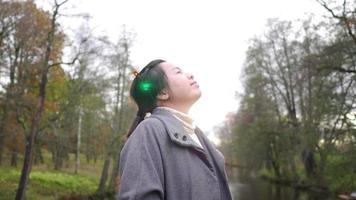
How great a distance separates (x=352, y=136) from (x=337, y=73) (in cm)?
310

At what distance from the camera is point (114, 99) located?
30094 millimetres

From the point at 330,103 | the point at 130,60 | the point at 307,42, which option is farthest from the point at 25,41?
the point at 307,42

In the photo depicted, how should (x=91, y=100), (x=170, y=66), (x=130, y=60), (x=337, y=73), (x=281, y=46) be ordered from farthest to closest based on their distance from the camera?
1. (x=281, y=46)
2. (x=130, y=60)
3. (x=91, y=100)
4. (x=337, y=73)
5. (x=170, y=66)

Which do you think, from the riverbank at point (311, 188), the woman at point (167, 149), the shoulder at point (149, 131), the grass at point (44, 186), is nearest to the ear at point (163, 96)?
the woman at point (167, 149)

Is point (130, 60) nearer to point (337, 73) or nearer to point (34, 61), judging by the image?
point (34, 61)

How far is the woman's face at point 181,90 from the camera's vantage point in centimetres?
237

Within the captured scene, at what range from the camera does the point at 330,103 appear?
20312mm

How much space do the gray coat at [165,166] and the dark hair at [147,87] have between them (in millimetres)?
184

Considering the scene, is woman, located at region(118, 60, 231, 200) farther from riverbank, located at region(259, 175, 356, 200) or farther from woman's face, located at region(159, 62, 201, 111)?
riverbank, located at region(259, 175, 356, 200)

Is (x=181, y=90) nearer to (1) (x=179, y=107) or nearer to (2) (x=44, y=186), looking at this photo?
(1) (x=179, y=107)

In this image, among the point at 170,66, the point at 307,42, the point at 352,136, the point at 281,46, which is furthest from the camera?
the point at 281,46

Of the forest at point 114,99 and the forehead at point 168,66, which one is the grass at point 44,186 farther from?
the forehead at point 168,66

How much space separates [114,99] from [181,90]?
28.0 metres

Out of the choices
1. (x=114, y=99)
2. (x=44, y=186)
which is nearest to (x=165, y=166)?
(x=44, y=186)
